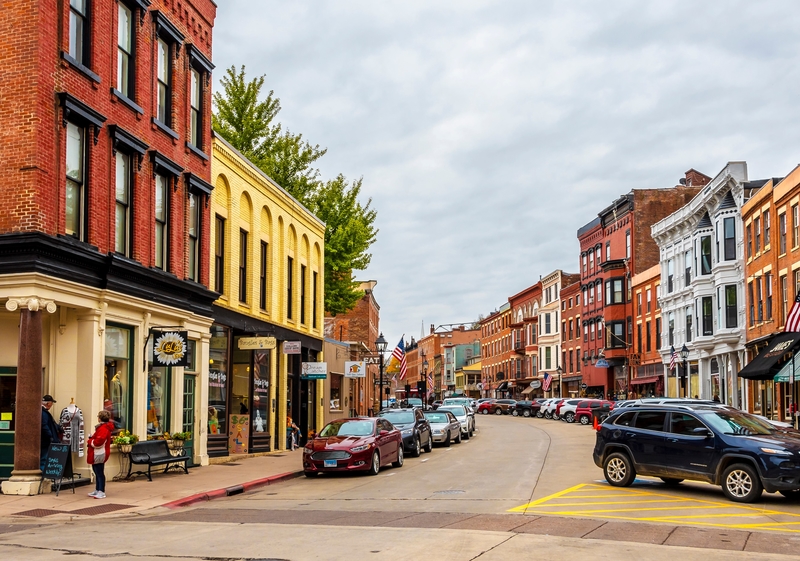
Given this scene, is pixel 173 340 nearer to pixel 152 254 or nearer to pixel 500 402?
pixel 152 254

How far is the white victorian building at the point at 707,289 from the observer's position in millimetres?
46344

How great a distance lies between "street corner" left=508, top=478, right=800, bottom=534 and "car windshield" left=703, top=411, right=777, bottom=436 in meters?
1.36

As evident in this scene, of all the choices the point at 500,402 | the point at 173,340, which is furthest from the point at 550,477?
the point at 500,402

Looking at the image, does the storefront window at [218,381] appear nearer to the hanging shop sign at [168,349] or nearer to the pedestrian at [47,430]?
the hanging shop sign at [168,349]

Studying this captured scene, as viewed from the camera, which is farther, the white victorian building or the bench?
the white victorian building

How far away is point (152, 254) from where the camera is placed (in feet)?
77.0

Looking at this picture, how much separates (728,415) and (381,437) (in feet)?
31.5

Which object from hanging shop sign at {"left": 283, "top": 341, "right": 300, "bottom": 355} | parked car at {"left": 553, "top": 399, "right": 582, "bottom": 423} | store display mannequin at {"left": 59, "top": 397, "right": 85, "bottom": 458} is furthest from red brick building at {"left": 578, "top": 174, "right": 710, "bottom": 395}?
store display mannequin at {"left": 59, "top": 397, "right": 85, "bottom": 458}

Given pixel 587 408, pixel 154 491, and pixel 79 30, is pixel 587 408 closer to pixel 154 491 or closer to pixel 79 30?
pixel 154 491

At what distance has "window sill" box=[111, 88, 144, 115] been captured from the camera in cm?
2126

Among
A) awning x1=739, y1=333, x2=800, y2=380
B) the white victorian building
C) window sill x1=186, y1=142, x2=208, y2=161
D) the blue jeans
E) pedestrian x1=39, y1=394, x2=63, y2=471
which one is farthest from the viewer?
the white victorian building

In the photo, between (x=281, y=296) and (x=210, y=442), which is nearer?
(x=210, y=442)

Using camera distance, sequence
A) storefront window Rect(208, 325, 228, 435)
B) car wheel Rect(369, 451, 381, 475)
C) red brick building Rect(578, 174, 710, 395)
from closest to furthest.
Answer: car wheel Rect(369, 451, 381, 475) → storefront window Rect(208, 325, 228, 435) → red brick building Rect(578, 174, 710, 395)

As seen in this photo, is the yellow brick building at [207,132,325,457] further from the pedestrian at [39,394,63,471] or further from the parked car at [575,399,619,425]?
the parked car at [575,399,619,425]
